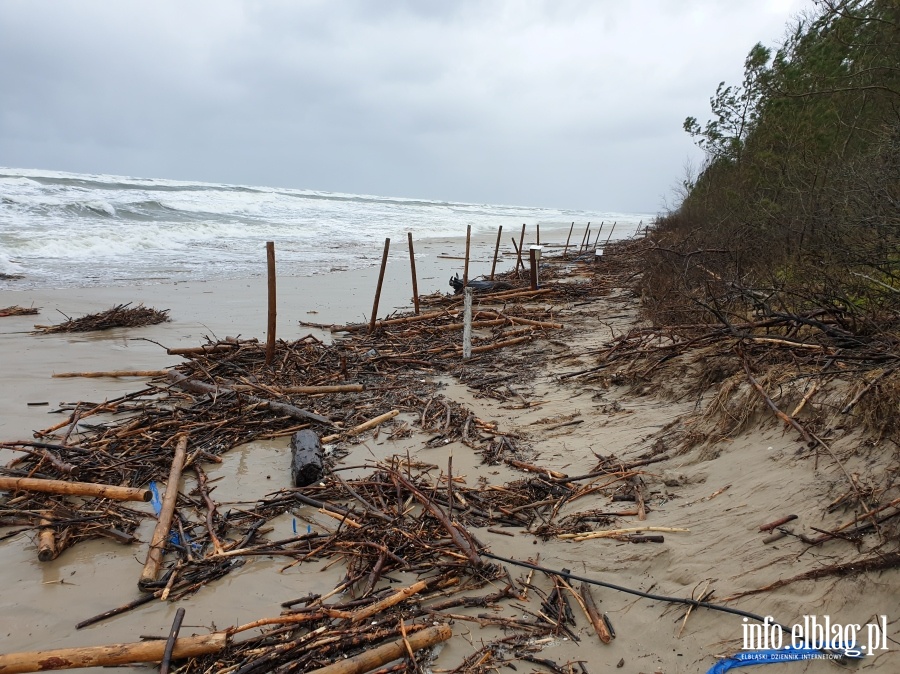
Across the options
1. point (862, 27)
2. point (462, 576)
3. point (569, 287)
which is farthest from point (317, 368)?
point (862, 27)

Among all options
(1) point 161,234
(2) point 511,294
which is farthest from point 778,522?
(1) point 161,234

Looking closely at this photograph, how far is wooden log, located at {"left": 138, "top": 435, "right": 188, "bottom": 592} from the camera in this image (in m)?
3.13

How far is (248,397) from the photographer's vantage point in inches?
236

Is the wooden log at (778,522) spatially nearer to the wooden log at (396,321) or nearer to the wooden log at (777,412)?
the wooden log at (777,412)

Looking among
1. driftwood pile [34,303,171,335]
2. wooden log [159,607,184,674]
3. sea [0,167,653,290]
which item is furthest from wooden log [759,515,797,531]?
sea [0,167,653,290]

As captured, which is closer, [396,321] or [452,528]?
[452,528]

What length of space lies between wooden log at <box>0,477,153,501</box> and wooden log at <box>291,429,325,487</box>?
110cm

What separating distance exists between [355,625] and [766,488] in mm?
2372

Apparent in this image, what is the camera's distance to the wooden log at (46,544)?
3396 mm

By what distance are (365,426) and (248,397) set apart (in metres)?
1.45

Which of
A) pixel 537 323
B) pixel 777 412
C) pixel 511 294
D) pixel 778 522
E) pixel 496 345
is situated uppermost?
pixel 777 412

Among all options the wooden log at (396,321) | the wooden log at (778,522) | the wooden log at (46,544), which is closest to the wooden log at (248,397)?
the wooden log at (46,544)

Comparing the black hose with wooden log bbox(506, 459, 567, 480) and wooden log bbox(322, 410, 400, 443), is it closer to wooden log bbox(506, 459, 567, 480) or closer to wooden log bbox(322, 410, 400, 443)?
wooden log bbox(506, 459, 567, 480)

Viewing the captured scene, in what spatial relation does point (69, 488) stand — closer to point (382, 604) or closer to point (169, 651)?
point (169, 651)
